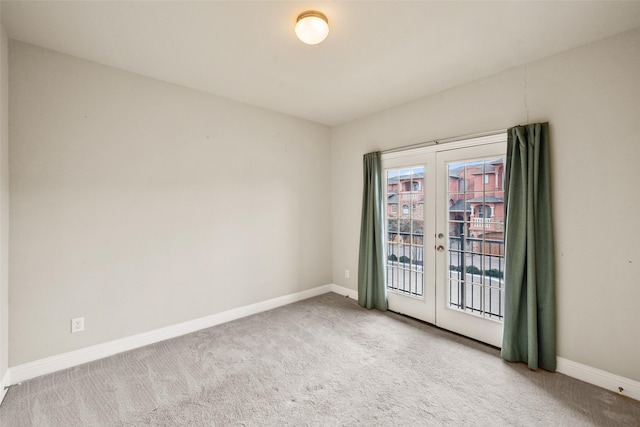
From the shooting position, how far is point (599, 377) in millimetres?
2199

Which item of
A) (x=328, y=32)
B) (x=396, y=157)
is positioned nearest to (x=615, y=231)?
(x=396, y=157)

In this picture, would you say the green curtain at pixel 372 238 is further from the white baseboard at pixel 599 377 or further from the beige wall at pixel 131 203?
the white baseboard at pixel 599 377

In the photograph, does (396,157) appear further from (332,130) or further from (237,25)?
(237,25)

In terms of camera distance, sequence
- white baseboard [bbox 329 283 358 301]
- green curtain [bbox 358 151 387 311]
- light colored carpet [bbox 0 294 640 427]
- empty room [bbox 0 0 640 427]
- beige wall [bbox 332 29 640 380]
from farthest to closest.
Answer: white baseboard [bbox 329 283 358 301] < green curtain [bbox 358 151 387 311] < beige wall [bbox 332 29 640 380] < empty room [bbox 0 0 640 427] < light colored carpet [bbox 0 294 640 427]

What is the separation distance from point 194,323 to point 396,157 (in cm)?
316

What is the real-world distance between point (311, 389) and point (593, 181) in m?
2.80

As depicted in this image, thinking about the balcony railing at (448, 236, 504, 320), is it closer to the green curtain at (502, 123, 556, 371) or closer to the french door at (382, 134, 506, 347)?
the french door at (382, 134, 506, 347)

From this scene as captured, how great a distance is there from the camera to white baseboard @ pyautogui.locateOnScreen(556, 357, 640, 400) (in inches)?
81.7

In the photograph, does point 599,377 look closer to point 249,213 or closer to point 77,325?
point 249,213

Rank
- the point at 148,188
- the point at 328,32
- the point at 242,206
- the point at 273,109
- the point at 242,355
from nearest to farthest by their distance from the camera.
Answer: the point at 328,32
the point at 242,355
the point at 148,188
the point at 242,206
the point at 273,109

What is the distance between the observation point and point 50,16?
1973 mm

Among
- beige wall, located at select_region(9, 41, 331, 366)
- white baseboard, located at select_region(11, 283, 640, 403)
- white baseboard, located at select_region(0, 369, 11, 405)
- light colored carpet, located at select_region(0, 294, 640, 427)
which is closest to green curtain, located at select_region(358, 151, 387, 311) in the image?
light colored carpet, located at select_region(0, 294, 640, 427)

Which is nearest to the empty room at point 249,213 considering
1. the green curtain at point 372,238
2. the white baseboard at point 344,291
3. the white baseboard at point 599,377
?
the white baseboard at point 599,377

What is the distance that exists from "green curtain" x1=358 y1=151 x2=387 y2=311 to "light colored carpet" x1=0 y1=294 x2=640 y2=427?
0.83 m
